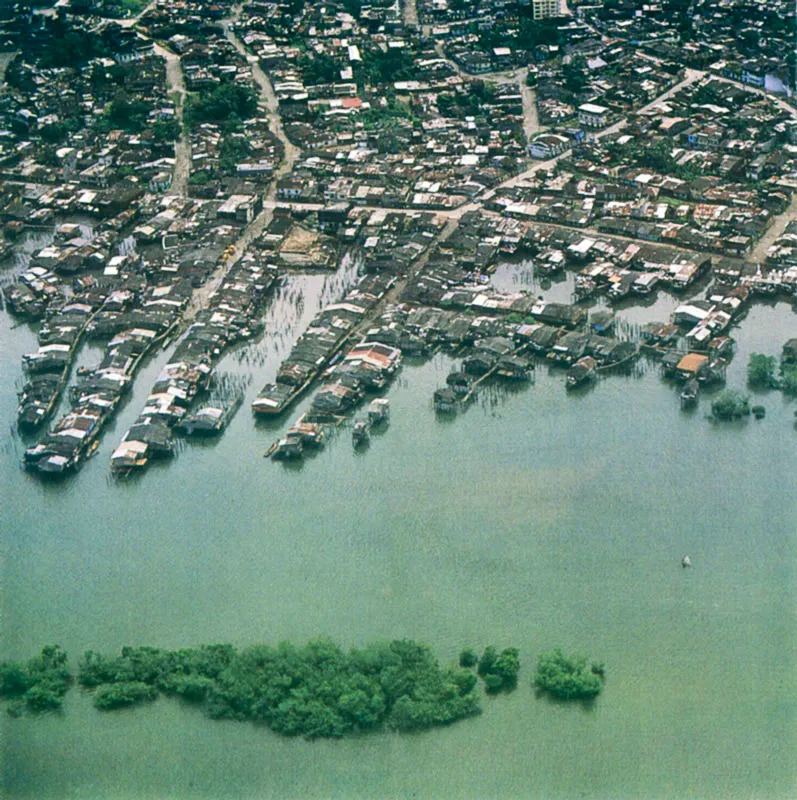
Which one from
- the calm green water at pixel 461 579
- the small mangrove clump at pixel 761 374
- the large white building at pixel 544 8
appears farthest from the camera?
the large white building at pixel 544 8

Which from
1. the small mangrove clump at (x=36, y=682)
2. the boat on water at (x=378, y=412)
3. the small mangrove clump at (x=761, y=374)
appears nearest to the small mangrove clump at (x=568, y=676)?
the small mangrove clump at (x=36, y=682)

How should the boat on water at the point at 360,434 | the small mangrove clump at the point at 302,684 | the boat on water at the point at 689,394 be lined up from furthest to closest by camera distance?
the boat on water at the point at 689,394 < the boat on water at the point at 360,434 < the small mangrove clump at the point at 302,684

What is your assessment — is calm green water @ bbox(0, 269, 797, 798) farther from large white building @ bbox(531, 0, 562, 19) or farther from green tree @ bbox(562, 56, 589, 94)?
large white building @ bbox(531, 0, 562, 19)

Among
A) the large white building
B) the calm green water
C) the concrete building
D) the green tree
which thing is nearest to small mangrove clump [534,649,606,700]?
the calm green water

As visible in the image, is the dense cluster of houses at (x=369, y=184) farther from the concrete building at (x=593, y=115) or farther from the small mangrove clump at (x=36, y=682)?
the small mangrove clump at (x=36, y=682)

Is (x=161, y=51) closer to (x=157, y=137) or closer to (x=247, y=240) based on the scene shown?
(x=157, y=137)

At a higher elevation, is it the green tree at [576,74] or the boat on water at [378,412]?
the green tree at [576,74]

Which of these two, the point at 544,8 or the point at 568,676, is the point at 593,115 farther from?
the point at 568,676
